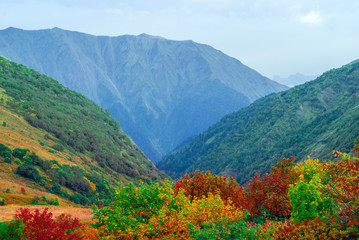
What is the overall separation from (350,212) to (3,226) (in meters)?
18.6

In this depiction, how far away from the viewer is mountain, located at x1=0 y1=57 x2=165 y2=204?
56.2 metres

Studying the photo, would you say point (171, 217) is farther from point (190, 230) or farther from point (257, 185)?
point (257, 185)

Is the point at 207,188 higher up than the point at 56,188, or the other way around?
the point at 56,188

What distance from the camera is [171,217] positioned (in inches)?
783

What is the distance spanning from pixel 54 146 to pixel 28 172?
27466mm

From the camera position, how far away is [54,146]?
82.3 m

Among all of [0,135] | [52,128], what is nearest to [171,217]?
[0,135]

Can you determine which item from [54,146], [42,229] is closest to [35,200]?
[42,229]

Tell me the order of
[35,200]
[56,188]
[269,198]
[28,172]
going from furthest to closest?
[56,188], [28,172], [35,200], [269,198]

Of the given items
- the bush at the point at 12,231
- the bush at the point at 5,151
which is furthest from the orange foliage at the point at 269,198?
the bush at the point at 5,151

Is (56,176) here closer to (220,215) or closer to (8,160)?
(8,160)

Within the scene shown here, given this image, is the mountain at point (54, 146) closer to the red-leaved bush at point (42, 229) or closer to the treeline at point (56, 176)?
the treeline at point (56, 176)

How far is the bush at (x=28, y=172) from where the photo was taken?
5450 cm

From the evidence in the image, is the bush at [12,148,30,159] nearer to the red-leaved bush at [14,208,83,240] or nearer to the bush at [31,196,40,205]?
the bush at [31,196,40,205]
